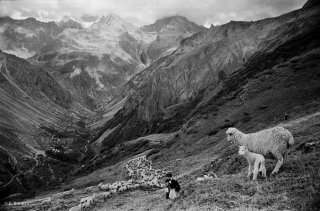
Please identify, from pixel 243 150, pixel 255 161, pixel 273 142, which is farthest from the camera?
pixel 243 150

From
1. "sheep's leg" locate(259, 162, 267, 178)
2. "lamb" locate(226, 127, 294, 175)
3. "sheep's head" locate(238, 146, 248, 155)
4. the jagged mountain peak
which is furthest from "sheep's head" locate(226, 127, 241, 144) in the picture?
the jagged mountain peak

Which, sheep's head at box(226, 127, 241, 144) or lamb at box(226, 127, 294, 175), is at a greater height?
sheep's head at box(226, 127, 241, 144)

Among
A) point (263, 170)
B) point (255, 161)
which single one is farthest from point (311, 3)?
point (263, 170)

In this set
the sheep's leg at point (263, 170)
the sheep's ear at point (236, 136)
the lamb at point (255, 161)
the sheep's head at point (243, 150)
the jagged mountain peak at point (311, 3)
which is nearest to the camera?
the sheep's leg at point (263, 170)

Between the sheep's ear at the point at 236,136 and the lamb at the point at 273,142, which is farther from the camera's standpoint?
the sheep's ear at the point at 236,136

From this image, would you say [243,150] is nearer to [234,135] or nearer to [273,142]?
[273,142]

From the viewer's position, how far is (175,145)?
75.5 metres

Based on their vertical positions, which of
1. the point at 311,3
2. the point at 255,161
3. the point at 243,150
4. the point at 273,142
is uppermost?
the point at 311,3

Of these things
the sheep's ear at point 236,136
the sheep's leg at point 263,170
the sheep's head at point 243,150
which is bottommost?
the sheep's leg at point 263,170

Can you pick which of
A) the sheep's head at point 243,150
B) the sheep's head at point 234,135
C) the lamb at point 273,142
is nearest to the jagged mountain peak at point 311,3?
the sheep's head at point 234,135

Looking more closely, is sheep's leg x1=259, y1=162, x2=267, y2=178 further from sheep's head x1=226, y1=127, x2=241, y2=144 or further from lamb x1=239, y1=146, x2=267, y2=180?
sheep's head x1=226, y1=127, x2=241, y2=144

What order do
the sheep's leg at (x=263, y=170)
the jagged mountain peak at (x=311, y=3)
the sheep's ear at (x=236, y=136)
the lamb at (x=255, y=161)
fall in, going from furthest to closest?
the jagged mountain peak at (x=311, y=3) → the sheep's ear at (x=236, y=136) → the lamb at (x=255, y=161) → the sheep's leg at (x=263, y=170)

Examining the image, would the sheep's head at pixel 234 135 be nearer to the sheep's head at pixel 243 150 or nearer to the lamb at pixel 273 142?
the lamb at pixel 273 142

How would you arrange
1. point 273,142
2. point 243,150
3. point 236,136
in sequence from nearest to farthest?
point 273,142 < point 243,150 < point 236,136
